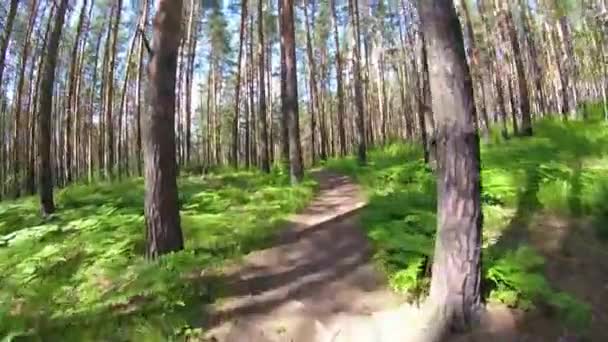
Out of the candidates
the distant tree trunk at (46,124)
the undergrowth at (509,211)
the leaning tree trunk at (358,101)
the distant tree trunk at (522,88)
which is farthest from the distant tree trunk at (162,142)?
the distant tree trunk at (522,88)

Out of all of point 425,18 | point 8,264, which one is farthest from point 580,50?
point 8,264

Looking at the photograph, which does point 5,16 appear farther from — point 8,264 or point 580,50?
point 580,50

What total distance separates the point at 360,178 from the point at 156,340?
26.6ft

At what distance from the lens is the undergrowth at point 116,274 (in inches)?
190

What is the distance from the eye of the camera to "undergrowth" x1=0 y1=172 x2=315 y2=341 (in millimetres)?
4816

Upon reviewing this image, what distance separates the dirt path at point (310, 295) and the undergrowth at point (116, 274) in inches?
12.8

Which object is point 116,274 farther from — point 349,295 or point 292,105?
point 292,105

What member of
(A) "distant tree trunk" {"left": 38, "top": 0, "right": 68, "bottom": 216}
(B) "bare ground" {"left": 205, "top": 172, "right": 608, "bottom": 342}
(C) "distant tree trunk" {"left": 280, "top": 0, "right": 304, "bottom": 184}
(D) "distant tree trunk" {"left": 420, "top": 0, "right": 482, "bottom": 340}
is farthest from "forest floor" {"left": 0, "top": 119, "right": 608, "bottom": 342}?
(C) "distant tree trunk" {"left": 280, "top": 0, "right": 304, "bottom": 184}

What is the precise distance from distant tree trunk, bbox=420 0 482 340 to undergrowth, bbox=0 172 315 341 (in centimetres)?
237

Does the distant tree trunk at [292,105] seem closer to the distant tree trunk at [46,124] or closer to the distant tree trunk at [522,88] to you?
the distant tree trunk at [46,124]

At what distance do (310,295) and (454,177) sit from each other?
2016mm

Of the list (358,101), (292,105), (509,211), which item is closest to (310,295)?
(509,211)

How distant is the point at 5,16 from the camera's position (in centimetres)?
1565

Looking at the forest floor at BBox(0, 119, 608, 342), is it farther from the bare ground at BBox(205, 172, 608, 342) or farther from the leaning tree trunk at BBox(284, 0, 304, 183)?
the leaning tree trunk at BBox(284, 0, 304, 183)
